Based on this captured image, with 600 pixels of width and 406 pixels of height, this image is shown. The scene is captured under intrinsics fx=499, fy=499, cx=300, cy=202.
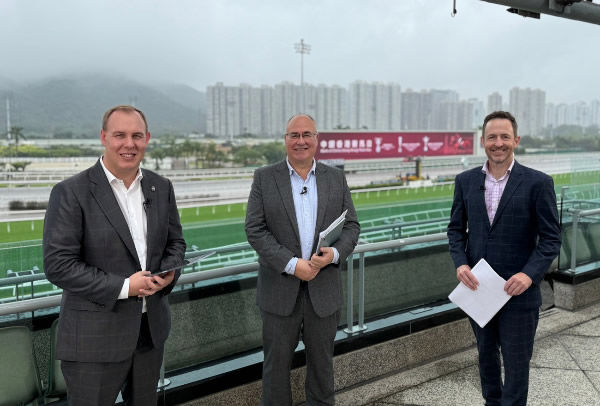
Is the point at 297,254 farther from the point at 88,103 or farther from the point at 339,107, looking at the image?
the point at 339,107

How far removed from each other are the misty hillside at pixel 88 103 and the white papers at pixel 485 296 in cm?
3996

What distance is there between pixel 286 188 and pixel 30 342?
1.27 m

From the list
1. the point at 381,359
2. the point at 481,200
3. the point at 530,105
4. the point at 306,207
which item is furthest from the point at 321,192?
the point at 530,105

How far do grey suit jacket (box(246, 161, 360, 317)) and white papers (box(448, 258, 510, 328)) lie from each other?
578mm

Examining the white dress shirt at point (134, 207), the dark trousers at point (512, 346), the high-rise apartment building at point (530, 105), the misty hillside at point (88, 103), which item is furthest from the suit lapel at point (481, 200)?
the high-rise apartment building at point (530, 105)

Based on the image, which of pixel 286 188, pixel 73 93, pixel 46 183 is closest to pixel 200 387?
pixel 286 188

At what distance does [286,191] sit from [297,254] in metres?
0.28

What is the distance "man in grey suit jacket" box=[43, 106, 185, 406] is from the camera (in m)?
1.58

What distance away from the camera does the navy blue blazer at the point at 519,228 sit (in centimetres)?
212

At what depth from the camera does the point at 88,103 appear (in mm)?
52625

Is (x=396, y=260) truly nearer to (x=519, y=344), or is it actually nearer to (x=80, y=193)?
(x=519, y=344)

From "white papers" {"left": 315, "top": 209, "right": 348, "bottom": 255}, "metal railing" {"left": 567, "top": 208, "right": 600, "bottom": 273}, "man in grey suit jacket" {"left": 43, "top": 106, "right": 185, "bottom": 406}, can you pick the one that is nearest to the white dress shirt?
"man in grey suit jacket" {"left": 43, "top": 106, "right": 185, "bottom": 406}

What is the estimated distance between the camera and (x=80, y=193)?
161 centimetres

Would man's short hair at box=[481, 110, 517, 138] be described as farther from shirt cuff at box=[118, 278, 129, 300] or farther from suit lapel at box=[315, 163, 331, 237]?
shirt cuff at box=[118, 278, 129, 300]
